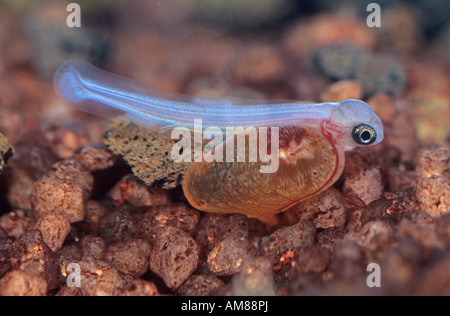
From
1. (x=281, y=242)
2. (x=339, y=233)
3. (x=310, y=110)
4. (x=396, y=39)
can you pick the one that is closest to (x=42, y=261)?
(x=281, y=242)

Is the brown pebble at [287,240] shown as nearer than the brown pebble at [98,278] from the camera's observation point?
No

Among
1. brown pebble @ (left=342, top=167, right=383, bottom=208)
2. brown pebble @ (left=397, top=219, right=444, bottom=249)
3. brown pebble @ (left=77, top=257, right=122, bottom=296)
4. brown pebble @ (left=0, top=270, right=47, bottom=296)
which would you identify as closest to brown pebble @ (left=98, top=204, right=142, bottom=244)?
brown pebble @ (left=77, top=257, right=122, bottom=296)

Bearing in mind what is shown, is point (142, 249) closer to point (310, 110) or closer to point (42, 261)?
point (42, 261)

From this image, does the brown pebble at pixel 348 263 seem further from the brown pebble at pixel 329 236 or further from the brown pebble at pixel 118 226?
the brown pebble at pixel 118 226

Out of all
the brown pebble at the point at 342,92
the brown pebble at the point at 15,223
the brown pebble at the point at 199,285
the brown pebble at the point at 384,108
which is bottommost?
the brown pebble at the point at 199,285

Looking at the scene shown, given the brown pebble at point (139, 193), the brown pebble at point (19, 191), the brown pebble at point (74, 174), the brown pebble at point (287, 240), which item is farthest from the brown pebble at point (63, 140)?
the brown pebble at point (287, 240)

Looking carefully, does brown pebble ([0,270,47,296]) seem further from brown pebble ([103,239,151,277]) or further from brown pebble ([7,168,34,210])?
brown pebble ([7,168,34,210])
